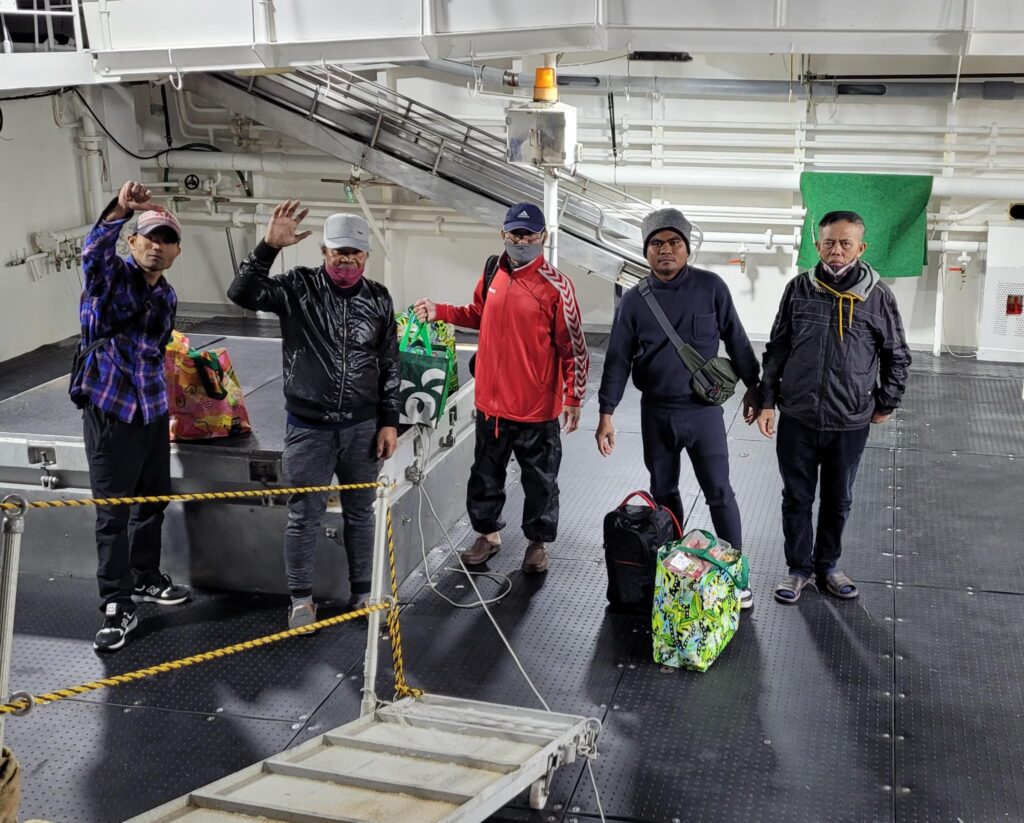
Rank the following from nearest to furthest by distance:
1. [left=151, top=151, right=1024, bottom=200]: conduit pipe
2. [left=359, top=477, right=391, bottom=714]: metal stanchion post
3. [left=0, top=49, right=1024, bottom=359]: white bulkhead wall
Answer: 1. [left=359, top=477, right=391, bottom=714]: metal stanchion post
2. [left=151, top=151, right=1024, bottom=200]: conduit pipe
3. [left=0, top=49, right=1024, bottom=359]: white bulkhead wall

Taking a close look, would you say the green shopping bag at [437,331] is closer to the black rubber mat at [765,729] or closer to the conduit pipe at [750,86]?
the black rubber mat at [765,729]

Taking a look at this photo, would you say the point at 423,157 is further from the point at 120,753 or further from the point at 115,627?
the point at 120,753

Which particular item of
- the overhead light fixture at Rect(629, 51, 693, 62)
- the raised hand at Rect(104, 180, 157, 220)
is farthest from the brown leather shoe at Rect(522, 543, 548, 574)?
the overhead light fixture at Rect(629, 51, 693, 62)

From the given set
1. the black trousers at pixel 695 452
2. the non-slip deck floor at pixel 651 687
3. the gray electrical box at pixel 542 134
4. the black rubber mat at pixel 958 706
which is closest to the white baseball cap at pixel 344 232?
the black trousers at pixel 695 452

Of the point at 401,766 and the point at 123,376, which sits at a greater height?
the point at 123,376

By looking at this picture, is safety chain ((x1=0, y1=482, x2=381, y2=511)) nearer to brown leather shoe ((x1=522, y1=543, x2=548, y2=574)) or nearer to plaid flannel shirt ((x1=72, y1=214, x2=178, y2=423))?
plaid flannel shirt ((x1=72, y1=214, x2=178, y2=423))

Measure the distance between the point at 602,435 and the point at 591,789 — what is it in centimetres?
182

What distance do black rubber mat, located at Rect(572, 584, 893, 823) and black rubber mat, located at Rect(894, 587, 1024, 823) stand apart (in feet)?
0.28

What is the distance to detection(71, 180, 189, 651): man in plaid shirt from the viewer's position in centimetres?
480

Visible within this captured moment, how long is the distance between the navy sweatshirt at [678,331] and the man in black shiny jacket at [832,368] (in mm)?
228

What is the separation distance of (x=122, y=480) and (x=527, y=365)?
189 cm

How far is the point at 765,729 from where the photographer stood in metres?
4.50

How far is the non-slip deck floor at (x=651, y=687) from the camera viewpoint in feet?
13.5

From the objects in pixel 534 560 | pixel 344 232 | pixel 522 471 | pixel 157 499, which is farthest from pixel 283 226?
pixel 534 560
